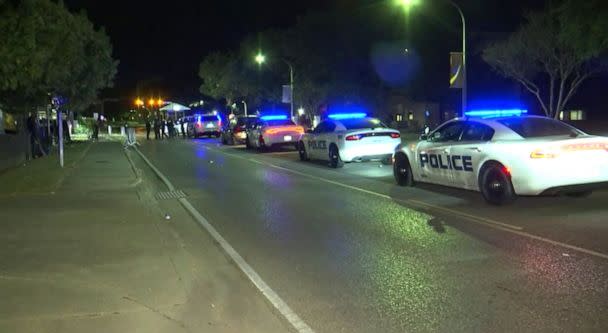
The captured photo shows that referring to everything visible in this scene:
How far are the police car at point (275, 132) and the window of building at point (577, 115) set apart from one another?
63.2 ft

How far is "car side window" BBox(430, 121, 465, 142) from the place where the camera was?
38.7ft

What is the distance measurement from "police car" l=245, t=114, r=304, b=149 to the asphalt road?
44.4 feet

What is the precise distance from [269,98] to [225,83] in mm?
8636

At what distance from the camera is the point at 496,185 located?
10430 millimetres

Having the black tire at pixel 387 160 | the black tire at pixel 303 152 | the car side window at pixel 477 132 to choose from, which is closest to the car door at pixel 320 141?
the black tire at pixel 303 152

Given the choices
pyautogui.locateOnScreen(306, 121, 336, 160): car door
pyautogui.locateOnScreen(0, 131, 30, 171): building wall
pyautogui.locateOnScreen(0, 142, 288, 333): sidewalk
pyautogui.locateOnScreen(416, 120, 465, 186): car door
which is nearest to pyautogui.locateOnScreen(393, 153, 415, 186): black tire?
pyautogui.locateOnScreen(416, 120, 465, 186): car door

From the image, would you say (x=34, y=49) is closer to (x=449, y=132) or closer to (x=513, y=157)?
(x=449, y=132)

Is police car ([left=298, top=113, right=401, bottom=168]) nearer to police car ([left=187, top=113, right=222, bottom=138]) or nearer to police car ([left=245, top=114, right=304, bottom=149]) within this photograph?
police car ([left=245, top=114, right=304, bottom=149])

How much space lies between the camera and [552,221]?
9.12 meters

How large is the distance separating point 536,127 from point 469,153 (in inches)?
46.4

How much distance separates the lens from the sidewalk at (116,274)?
5.31 metres

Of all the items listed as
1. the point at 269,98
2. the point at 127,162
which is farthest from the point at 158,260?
the point at 269,98

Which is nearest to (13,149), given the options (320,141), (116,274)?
(320,141)

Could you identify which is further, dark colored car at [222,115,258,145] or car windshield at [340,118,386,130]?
dark colored car at [222,115,258,145]
